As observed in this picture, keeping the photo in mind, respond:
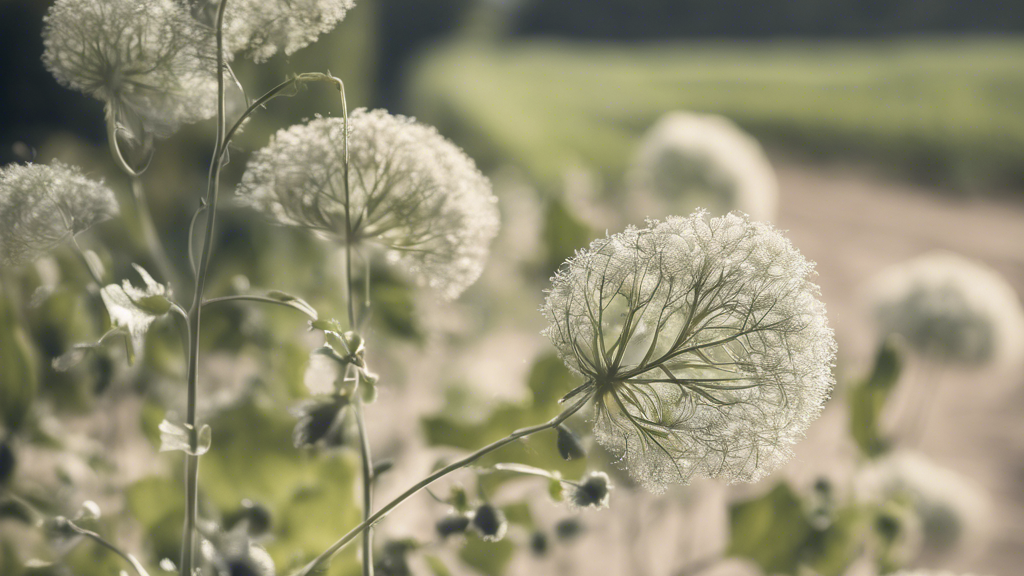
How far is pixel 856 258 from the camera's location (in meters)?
3.26

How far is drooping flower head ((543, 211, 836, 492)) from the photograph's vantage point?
193 mm

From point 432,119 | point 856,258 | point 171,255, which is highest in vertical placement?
point 856,258

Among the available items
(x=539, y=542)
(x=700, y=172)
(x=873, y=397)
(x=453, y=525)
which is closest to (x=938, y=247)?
(x=700, y=172)

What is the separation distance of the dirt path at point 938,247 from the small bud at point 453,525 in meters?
0.51

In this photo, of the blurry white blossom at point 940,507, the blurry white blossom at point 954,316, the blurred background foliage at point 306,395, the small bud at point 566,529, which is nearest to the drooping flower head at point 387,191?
the blurred background foliage at point 306,395

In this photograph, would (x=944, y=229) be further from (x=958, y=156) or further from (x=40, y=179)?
(x=40, y=179)

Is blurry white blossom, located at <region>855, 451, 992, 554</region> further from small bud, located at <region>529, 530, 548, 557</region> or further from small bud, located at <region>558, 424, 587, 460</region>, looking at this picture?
small bud, located at <region>558, 424, 587, 460</region>

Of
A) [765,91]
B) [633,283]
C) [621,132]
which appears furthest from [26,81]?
[765,91]

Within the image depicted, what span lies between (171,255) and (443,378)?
2.18ft

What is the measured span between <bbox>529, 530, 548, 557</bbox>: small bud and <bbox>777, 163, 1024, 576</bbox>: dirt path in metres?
0.40

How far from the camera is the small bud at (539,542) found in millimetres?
390

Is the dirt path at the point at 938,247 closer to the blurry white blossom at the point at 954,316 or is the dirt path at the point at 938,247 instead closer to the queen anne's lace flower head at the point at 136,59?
the blurry white blossom at the point at 954,316

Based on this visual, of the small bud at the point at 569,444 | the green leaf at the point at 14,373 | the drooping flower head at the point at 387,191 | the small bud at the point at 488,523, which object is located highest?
the drooping flower head at the point at 387,191

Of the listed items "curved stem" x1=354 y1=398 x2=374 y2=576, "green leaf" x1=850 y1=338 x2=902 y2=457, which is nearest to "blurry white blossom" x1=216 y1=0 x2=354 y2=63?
"curved stem" x1=354 y1=398 x2=374 y2=576
